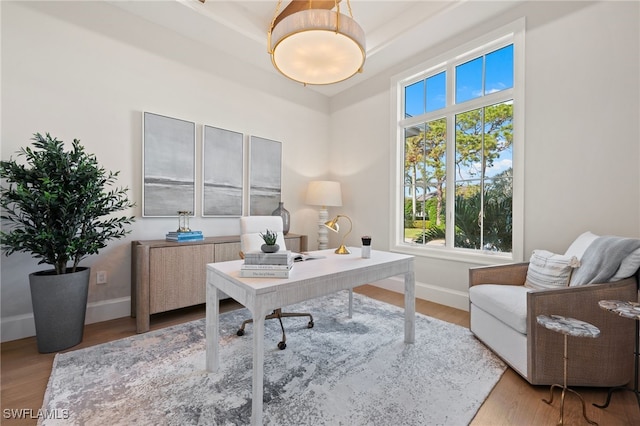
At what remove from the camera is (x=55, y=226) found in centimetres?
213

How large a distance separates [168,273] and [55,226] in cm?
92

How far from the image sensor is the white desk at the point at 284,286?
4.53 feet

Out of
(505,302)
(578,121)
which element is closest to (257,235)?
(505,302)

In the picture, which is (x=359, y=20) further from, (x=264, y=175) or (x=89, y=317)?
(x=89, y=317)

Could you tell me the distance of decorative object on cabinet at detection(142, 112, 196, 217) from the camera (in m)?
2.94

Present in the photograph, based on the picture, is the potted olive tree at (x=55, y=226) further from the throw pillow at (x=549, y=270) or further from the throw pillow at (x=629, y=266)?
the throw pillow at (x=629, y=266)

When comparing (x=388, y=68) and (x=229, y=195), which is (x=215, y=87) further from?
(x=388, y=68)

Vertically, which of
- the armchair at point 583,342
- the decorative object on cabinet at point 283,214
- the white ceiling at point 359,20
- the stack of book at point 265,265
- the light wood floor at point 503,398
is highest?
the white ceiling at point 359,20

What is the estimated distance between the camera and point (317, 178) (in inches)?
182

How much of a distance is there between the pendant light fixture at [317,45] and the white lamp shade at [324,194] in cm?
202

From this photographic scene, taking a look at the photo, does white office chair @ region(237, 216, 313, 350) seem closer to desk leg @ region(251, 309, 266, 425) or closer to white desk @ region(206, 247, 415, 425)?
white desk @ region(206, 247, 415, 425)

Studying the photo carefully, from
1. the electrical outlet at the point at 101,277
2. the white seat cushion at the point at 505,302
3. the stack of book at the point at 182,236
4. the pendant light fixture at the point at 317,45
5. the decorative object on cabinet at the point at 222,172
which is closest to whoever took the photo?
the pendant light fixture at the point at 317,45

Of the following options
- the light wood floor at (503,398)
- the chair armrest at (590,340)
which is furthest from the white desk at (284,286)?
the chair armrest at (590,340)

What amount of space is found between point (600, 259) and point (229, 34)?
3.93m
